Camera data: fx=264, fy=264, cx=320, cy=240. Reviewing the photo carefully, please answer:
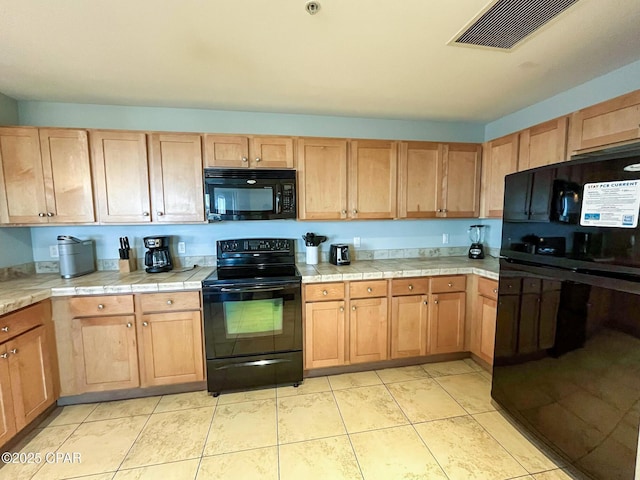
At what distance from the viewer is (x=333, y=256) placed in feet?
9.10

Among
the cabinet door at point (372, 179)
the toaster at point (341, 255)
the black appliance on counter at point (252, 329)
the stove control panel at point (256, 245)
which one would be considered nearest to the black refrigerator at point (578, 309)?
the cabinet door at point (372, 179)

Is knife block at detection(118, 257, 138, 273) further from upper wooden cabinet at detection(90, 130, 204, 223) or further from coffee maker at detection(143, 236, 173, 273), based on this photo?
upper wooden cabinet at detection(90, 130, 204, 223)

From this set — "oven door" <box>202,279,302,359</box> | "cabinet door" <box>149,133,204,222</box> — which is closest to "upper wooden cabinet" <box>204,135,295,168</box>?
"cabinet door" <box>149,133,204,222</box>

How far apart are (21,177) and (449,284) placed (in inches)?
150

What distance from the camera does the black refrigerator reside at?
1201mm

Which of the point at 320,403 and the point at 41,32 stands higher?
the point at 41,32

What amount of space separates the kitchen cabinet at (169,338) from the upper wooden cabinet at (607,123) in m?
3.08

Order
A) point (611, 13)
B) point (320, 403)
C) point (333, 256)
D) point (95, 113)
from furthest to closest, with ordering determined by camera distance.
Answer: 1. point (333, 256)
2. point (95, 113)
3. point (320, 403)
4. point (611, 13)

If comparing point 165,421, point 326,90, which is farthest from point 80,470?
point 326,90

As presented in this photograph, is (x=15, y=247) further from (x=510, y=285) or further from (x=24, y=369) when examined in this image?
(x=510, y=285)

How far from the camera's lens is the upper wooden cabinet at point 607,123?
1.57 meters

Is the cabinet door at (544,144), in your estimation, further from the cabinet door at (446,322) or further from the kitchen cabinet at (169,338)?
the kitchen cabinet at (169,338)

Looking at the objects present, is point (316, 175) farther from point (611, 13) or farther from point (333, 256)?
point (611, 13)

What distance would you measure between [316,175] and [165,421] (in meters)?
2.32
